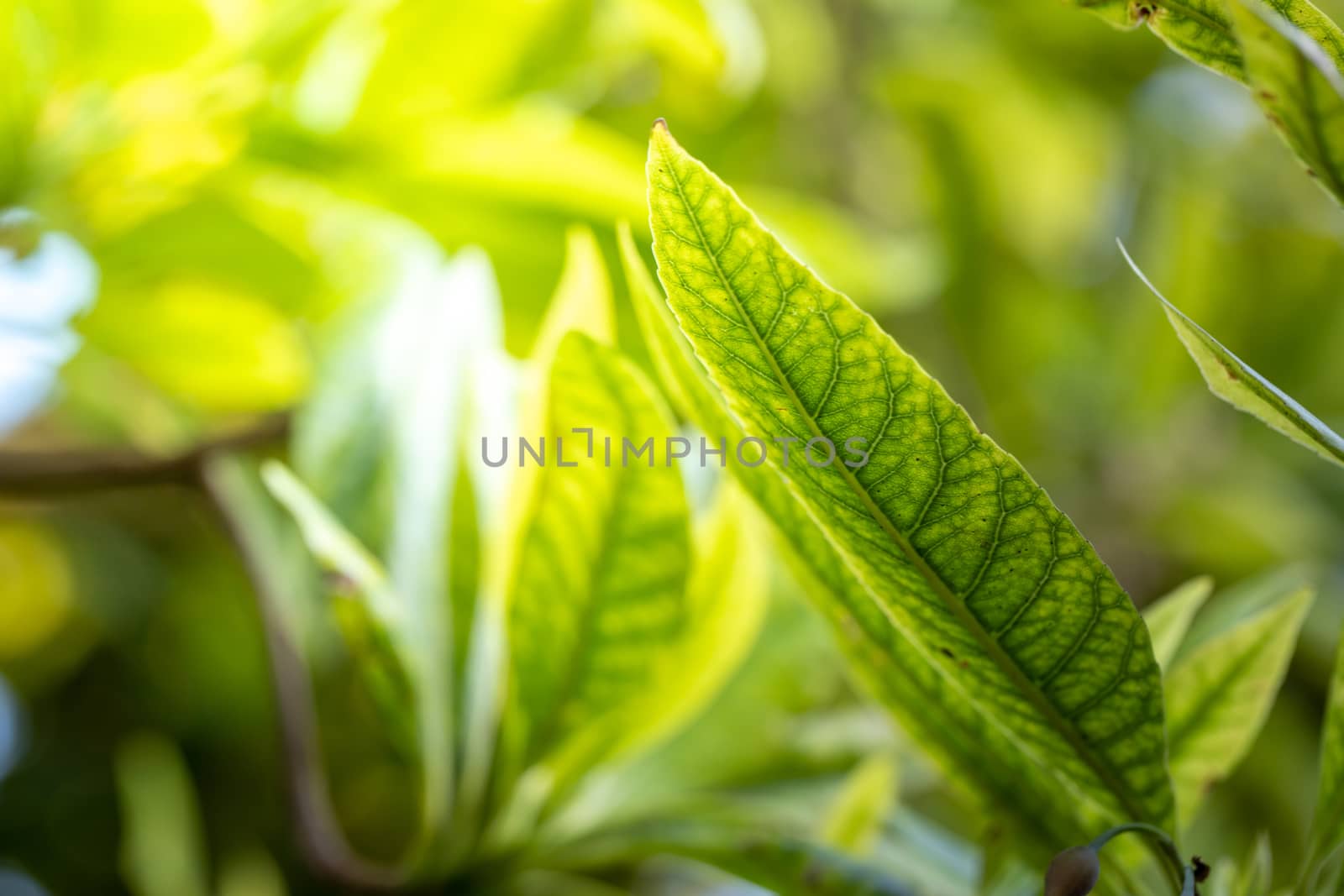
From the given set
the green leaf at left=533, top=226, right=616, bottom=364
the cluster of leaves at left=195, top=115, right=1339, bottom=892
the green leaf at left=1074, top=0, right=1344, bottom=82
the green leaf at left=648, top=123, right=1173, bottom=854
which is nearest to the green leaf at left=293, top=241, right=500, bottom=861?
the cluster of leaves at left=195, top=115, right=1339, bottom=892

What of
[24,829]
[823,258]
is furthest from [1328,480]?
[24,829]

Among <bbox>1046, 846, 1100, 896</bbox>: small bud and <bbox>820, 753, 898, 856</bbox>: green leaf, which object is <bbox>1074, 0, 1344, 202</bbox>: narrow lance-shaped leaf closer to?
<bbox>1046, 846, 1100, 896</bbox>: small bud

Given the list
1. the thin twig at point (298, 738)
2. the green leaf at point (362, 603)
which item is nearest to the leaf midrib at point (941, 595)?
the green leaf at point (362, 603)

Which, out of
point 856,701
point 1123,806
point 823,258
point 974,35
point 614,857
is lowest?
point 856,701

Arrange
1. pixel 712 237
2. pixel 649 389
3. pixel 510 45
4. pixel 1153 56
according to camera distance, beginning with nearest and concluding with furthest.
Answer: pixel 712 237 < pixel 649 389 < pixel 510 45 < pixel 1153 56

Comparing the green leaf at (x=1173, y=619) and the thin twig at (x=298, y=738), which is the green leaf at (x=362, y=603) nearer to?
the thin twig at (x=298, y=738)

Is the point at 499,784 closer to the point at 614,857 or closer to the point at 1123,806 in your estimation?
the point at 614,857
